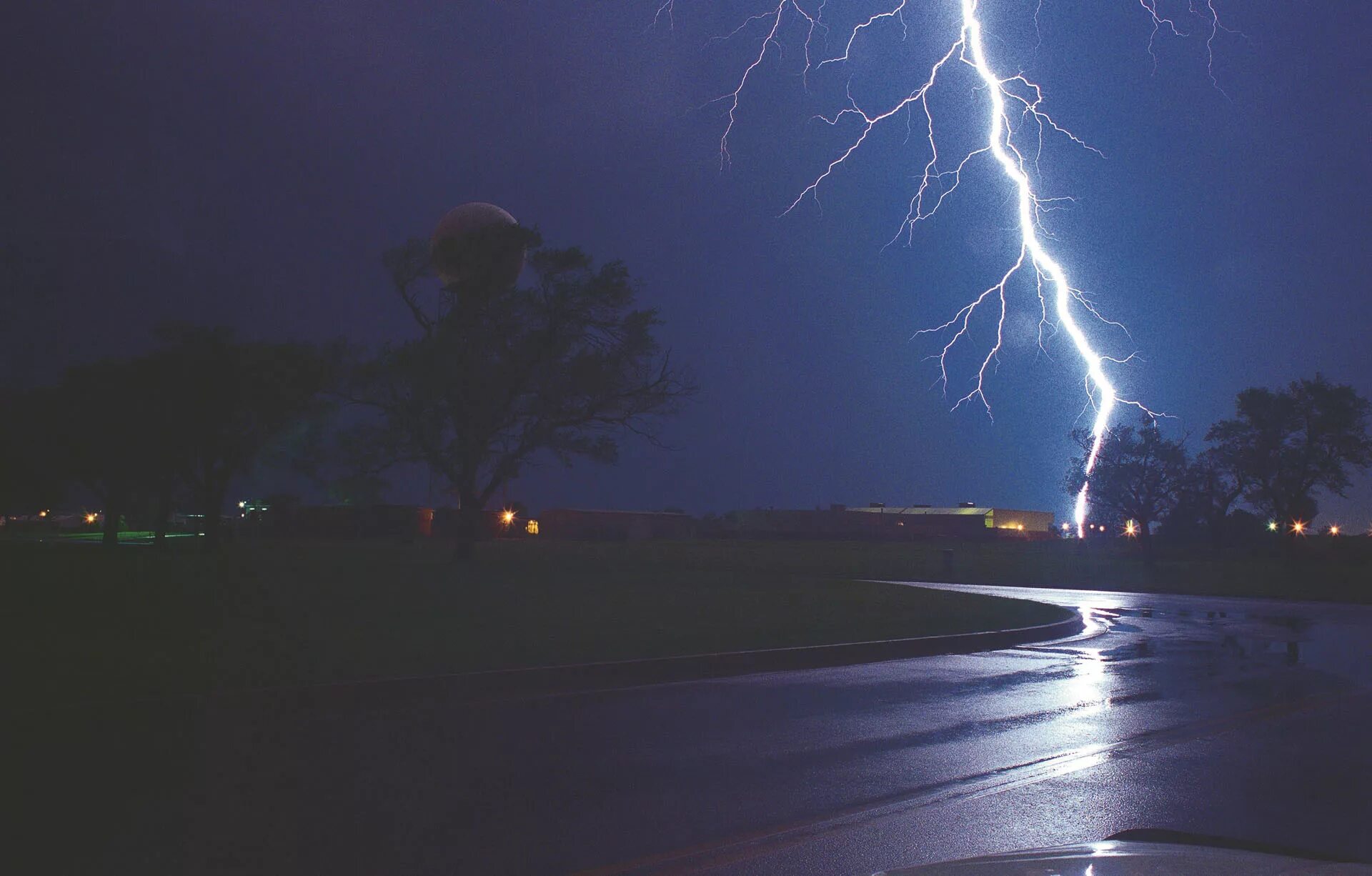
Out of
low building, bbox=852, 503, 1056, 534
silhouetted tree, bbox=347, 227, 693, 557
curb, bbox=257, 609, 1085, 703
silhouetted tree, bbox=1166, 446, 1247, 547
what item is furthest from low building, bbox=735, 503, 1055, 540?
curb, bbox=257, 609, 1085, 703

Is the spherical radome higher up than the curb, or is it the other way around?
the spherical radome

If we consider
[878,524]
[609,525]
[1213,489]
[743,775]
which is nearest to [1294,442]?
[1213,489]

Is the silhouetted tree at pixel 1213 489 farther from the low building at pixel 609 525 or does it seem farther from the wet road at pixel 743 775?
the wet road at pixel 743 775

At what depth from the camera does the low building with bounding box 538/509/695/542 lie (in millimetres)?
75062

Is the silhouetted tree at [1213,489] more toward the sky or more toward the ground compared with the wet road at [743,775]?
more toward the sky

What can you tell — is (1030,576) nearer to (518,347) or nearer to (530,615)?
(518,347)

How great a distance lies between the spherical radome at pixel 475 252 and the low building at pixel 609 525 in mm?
41645

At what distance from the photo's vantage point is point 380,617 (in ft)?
48.6

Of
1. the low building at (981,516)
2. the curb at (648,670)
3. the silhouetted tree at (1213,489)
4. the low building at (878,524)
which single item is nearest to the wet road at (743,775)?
the curb at (648,670)

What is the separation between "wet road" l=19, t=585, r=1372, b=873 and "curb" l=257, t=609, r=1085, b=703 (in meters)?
0.17

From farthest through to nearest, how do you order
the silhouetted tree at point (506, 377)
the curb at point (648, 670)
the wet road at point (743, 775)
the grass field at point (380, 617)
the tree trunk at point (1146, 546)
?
1. the tree trunk at point (1146, 546)
2. the silhouetted tree at point (506, 377)
3. the grass field at point (380, 617)
4. the curb at point (648, 670)
5. the wet road at point (743, 775)

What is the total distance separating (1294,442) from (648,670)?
5845 centimetres

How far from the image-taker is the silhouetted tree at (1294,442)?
56.0 metres

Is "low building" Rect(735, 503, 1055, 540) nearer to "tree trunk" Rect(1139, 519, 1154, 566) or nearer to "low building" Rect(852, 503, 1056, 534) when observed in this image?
"low building" Rect(852, 503, 1056, 534)
